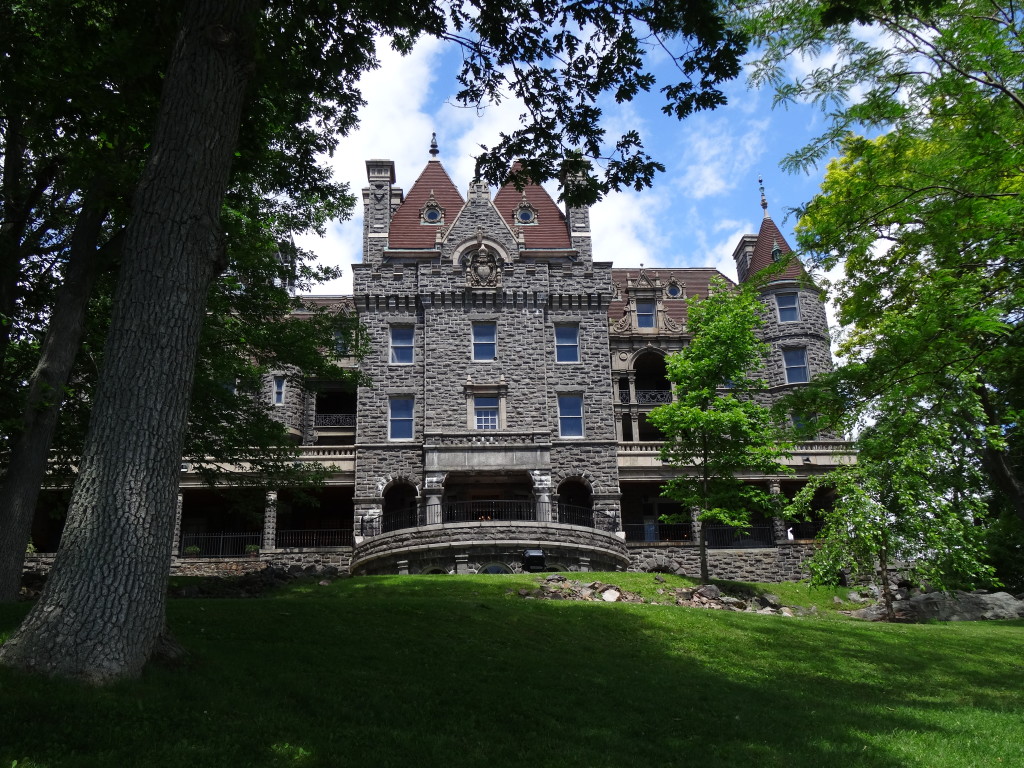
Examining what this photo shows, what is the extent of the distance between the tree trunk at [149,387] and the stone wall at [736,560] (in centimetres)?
2747

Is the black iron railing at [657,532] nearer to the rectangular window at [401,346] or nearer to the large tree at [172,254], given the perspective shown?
the rectangular window at [401,346]

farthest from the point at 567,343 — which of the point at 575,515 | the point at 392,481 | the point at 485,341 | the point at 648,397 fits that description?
the point at 392,481

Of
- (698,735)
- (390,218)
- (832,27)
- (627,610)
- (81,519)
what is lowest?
(698,735)

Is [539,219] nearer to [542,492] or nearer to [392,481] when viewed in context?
[542,492]

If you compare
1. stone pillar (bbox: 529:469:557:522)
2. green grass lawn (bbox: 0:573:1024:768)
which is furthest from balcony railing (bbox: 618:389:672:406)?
green grass lawn (bbox: 0:573:1024:768)

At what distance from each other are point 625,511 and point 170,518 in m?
32.0

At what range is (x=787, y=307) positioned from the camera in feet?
139

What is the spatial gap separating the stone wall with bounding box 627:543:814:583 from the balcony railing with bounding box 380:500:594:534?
2.69m

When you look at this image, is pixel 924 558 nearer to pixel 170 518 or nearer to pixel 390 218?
pixel 170 518

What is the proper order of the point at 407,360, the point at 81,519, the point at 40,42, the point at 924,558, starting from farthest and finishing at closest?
the point at 407,360 → the point at 924,558 → the point at 40,42 → the point at 81,519

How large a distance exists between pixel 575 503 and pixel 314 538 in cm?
1116

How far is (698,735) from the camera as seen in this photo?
10453mm

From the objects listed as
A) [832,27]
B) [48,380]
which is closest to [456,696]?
[48,380]

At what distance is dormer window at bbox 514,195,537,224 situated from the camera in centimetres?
4075
